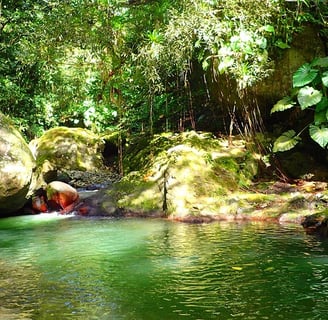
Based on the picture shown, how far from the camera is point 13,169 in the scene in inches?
309

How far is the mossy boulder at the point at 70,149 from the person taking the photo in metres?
11.9

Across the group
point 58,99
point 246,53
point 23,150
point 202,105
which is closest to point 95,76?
point 58,99

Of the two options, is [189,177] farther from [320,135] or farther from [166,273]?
[166,273]

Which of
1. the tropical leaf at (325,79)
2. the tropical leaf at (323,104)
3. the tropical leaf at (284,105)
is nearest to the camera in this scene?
the tropical leaf at (325,79)

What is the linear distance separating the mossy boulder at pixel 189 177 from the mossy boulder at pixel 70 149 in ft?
10.6

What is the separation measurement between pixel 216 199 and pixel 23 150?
3356 mm

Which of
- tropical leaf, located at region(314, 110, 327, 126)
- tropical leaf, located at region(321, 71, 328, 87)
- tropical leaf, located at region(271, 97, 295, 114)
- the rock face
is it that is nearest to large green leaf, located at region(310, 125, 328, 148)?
tropical leaf, located at region(314, 110, 327, 126)

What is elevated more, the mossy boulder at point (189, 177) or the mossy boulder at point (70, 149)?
the mossy boulder at point (70, 149)

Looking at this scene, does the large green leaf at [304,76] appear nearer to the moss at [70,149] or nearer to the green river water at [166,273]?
the green river water at [166,273]

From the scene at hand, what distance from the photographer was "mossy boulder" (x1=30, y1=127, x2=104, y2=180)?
468 inches

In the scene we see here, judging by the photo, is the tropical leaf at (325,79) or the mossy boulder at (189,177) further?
the mossy boulder at (189,177)

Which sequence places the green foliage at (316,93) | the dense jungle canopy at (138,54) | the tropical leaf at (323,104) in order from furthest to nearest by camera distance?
the dense jungle canopy at (138,54), the tropical leaf at (323,104), the green foliage at (316,93)

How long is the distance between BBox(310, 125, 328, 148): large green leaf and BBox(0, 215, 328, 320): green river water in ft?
5.59

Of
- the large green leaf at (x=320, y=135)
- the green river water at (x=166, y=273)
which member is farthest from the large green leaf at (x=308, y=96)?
the green river water at (x=166, y=273)
